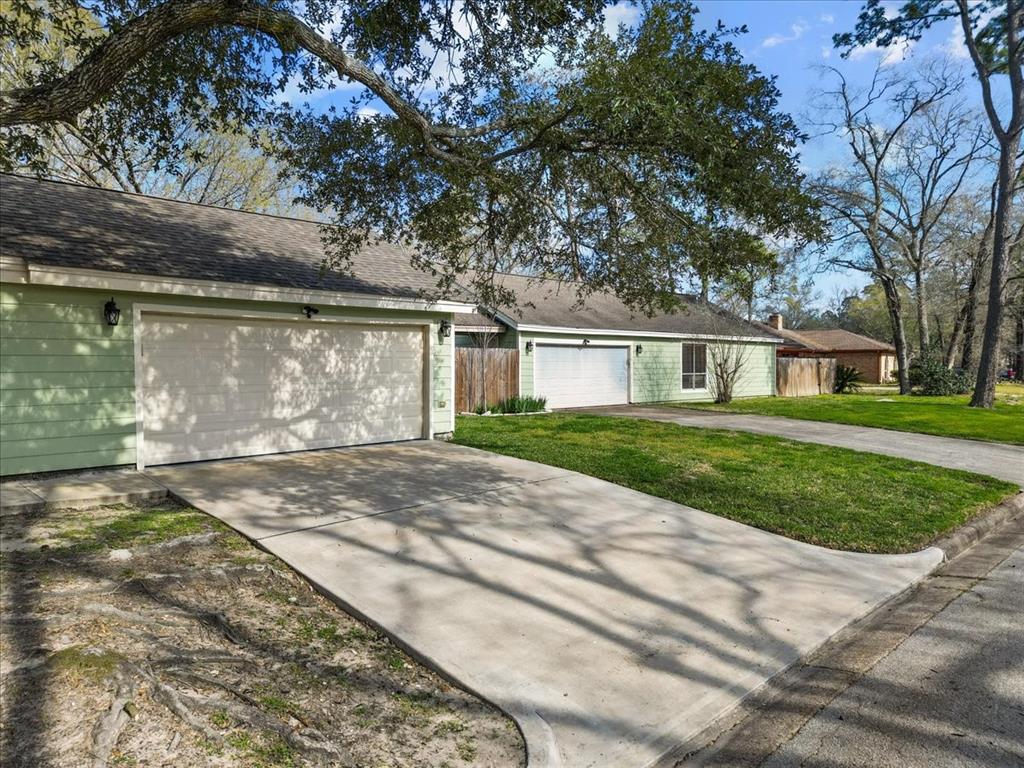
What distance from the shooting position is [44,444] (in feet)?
22.9

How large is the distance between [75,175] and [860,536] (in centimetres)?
2052

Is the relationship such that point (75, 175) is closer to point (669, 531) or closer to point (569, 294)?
point (569, 294)

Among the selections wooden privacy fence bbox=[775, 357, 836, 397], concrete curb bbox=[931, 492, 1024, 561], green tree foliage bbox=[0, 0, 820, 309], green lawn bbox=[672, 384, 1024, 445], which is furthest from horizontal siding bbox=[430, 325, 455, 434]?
wooden privacy fence bbox=[775, 357, 836, 397]

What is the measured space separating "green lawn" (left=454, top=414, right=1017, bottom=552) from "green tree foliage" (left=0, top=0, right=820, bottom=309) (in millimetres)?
2410

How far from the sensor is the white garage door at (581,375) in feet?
55.3

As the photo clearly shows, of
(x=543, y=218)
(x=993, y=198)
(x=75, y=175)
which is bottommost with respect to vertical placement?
(x=543, y=218)

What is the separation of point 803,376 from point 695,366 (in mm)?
7235

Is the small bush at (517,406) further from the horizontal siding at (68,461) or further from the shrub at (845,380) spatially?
the shrub at (845,380)

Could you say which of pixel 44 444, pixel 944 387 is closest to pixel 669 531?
pixel 44 444

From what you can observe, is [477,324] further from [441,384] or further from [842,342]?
[842,342]

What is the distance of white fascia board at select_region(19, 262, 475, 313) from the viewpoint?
22.2 feet

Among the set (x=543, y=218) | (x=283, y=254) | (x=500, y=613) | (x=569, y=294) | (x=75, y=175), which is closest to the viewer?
(x=500, y=613)

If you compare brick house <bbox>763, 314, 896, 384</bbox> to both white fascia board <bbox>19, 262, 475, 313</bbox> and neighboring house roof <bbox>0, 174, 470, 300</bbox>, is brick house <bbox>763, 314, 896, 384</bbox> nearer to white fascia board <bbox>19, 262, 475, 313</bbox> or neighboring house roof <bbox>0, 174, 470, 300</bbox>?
neighboring house roof <bbox>0, 174, 470, 300</bbox>

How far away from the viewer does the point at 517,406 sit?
15375mm
